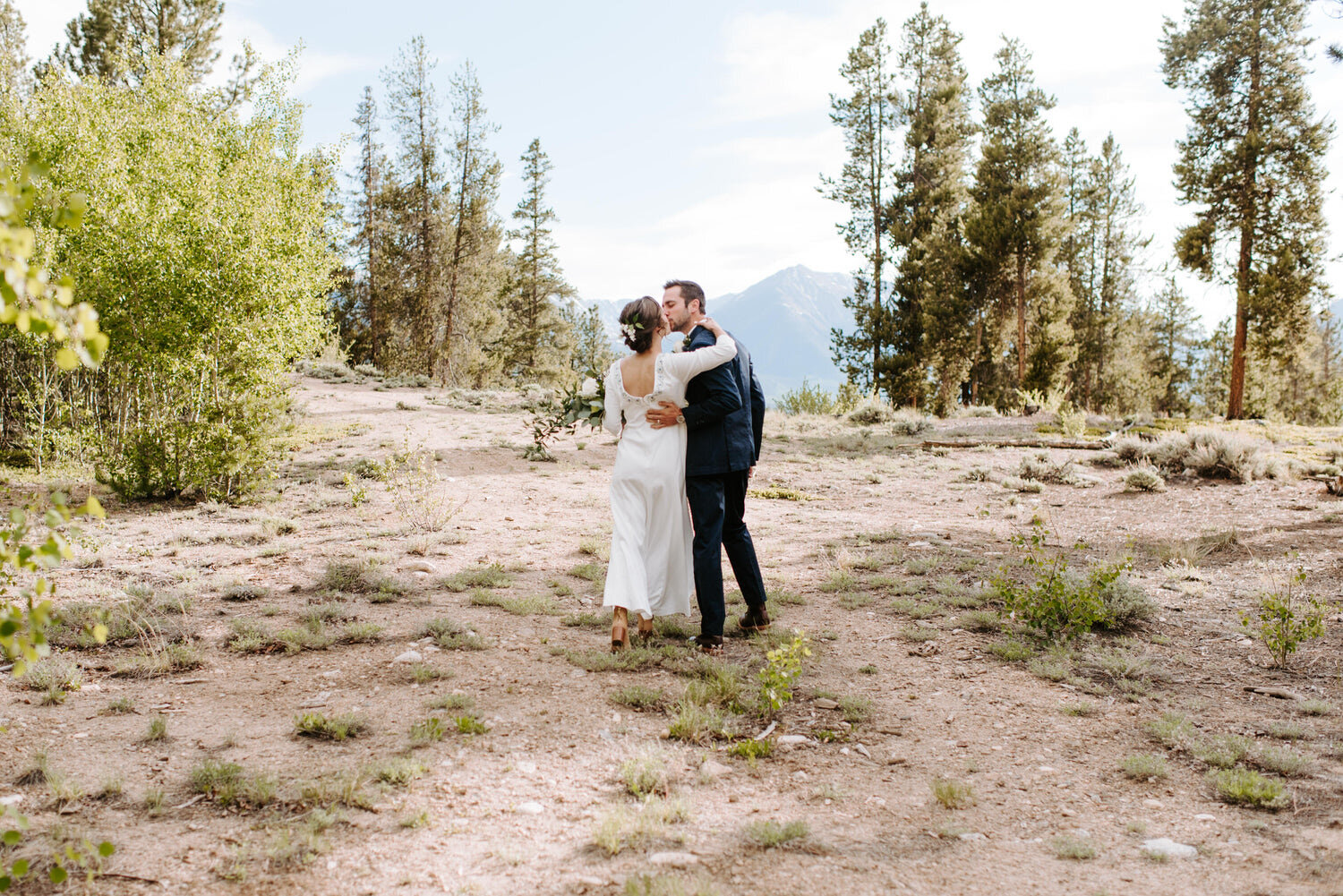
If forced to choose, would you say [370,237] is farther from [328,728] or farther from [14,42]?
[328,728]

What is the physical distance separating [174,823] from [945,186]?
31.4 meters

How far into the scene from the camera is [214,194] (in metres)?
9.29

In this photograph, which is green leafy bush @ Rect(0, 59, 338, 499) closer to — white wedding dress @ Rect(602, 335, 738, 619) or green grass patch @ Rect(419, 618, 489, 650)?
green grass patch @ Rect(419, 618, 489, 650)

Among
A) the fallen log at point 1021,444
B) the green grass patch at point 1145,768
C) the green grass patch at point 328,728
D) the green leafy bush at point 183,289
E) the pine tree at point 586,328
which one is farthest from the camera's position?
the pine tree at point 586,328

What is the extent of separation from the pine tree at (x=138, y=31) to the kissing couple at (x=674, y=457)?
88.9 feet

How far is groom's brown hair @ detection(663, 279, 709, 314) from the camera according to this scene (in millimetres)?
5301

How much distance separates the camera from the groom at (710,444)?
5.10m

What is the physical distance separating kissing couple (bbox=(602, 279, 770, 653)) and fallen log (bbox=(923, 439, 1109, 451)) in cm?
1185

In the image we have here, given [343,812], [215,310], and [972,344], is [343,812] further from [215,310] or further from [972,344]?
[972,344]

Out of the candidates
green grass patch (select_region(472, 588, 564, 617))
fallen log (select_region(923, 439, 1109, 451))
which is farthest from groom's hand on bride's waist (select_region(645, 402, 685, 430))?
fallen log (select_region(923, 439, 1109, 451))

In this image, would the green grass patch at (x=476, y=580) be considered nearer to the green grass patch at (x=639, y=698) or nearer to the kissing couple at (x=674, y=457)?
the kissing couple at (x=674, y=457)

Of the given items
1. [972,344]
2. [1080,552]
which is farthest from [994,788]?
[972,344]

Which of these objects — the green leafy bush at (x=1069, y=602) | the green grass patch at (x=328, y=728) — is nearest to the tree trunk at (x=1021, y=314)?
the green leafy bush at (x=1069, y=602)

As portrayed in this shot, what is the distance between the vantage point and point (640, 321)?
5102 millimetres
